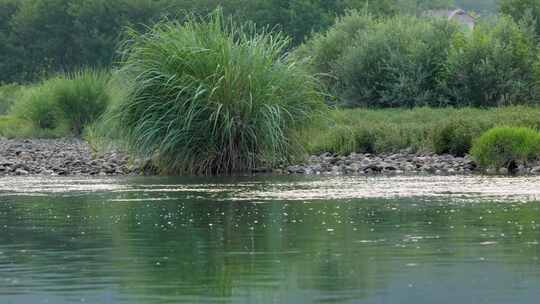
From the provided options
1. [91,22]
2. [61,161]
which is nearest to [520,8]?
[61,161]

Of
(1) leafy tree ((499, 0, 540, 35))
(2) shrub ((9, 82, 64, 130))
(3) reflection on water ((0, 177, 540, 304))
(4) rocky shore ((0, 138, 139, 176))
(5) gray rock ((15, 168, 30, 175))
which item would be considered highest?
(1) leafy tree ((499, 0, 540, 35))

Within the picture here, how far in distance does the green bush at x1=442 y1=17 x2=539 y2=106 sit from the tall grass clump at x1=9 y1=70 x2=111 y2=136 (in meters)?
11.6

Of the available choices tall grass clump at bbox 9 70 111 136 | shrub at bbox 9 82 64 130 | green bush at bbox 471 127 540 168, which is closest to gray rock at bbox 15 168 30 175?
green bush at bbox 471 127 540 168

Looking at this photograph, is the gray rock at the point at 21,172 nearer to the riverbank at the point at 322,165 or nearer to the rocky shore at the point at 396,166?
the riverbank at the point at 322,165

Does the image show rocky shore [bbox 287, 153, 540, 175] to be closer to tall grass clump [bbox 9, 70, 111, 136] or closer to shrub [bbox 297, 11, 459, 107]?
shrub [bbox 297, 11, 459, 107]

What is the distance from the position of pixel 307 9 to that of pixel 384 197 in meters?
70.2

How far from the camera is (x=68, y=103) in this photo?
147 ft

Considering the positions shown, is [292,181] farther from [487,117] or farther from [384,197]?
[487,117]

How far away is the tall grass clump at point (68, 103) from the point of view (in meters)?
43.6

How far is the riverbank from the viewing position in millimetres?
26856

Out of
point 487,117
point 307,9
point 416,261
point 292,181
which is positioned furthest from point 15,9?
point 416,261

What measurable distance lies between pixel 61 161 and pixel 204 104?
21.5 feet

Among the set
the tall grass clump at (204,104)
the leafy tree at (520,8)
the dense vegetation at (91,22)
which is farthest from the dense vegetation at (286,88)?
the dense vegetation at (91,22)

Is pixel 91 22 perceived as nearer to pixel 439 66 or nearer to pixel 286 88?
pixel 439 66
